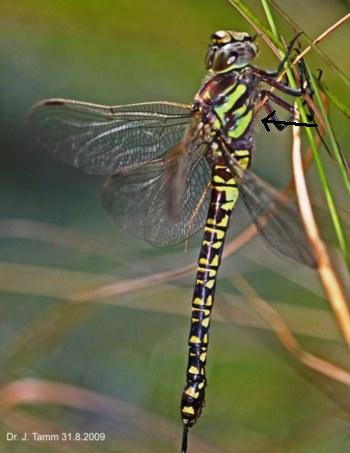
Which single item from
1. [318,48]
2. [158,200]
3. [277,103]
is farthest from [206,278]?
[318,48]

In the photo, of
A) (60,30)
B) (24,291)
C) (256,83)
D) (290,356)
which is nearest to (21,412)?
(24,291)

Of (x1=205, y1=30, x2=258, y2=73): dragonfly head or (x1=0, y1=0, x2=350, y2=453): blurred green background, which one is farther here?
(x1=0, y1=0, x2=350, y2=453): blurred green background

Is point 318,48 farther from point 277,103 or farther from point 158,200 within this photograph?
point 158,200

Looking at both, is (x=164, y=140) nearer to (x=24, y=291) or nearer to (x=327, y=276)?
(x=327, y=276)

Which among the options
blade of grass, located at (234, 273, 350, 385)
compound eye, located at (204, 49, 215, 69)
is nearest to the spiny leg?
compound eye, located at (204, 49, 215, 69)

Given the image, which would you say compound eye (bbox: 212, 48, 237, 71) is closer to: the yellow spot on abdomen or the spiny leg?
the spiny leg

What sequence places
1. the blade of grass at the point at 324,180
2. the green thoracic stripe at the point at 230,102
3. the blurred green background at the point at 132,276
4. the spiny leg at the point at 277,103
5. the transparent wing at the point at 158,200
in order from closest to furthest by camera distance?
the blade of grass at the point at 324,180, the spiny leg at the point at 277,103, the green thoracic stripe at the point at 230,102, the transparent wing at the point at 158,200, the blurred green background at the point at 132,276

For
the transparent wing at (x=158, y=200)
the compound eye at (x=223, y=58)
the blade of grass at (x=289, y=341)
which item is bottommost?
the blade of grass at (x=289, y=341)

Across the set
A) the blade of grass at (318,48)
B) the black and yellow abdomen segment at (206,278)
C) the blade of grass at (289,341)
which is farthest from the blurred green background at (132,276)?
the blade of grass at (318,48)

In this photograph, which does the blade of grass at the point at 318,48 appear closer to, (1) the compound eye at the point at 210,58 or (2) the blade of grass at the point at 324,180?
(2) the blade of grass at the point at 324,180
